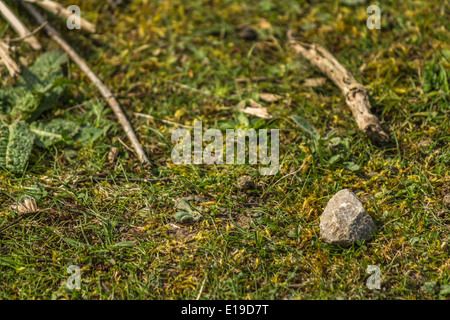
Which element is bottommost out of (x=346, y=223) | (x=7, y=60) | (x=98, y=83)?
(x=346, y=223)

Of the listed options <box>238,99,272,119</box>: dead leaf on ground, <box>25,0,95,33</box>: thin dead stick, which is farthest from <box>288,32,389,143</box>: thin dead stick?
<box>25,0,95,33</box>: thin dead stick

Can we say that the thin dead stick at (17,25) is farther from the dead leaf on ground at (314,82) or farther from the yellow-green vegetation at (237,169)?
the dead leaf on ground at (314,82)

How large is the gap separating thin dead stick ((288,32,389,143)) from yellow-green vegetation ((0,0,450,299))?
10 centimetres

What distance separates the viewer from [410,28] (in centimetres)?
391

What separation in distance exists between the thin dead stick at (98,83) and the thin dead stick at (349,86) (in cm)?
164

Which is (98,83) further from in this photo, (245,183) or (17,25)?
(245,183)

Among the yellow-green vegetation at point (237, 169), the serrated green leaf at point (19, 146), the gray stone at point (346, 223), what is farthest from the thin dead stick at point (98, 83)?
the gray stone at point (346, 223)

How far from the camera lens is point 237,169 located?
305 cm

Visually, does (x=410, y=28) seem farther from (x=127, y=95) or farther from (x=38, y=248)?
(x=38, y=248)

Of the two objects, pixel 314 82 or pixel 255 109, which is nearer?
pixel 255 109

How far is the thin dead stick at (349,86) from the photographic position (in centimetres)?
310

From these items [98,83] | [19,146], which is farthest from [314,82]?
[19,146]

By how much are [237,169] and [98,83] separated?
4.93 feet
